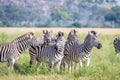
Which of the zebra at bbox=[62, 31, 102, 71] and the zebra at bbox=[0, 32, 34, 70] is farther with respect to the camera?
the zebra at bbox=[62, 31, 102, 71]

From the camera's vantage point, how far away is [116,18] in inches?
3238

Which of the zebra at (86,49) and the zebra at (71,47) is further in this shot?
the zebra at (71,47)

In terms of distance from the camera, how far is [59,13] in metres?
95.4

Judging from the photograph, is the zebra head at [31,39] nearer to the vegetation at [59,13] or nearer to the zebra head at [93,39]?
the zebra head at [93,39]

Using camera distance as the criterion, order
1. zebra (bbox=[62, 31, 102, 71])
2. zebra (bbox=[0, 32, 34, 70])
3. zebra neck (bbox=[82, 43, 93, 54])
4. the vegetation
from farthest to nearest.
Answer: the vegetation
zebra neck (bbox=[82, 43, 93, 54])
zebra (bbox=[62, 31, 102, 71])
zebra (bbox=[0, 32, 34, 70])

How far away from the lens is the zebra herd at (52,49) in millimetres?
12461

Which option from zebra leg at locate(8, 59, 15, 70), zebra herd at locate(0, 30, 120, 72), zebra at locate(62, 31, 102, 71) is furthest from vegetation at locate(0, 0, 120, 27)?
zebra leg at locate(8, 59, 15, 70)

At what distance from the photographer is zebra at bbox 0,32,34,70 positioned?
12375 mm

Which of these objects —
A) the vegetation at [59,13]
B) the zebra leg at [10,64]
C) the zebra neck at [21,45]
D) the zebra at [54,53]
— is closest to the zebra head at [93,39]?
the zebra at [54,53]

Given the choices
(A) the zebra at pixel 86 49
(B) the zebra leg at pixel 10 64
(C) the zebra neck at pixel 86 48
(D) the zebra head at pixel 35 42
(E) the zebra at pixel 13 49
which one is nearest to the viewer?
(B) the zebra leg at pixel 10 64

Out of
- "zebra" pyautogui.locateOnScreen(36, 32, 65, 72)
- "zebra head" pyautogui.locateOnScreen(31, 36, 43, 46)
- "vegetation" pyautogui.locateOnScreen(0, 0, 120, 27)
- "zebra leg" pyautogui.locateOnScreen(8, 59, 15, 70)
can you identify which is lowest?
"zebra leg" pyautogui.locateOnScreen(8, 59, 15, 70)

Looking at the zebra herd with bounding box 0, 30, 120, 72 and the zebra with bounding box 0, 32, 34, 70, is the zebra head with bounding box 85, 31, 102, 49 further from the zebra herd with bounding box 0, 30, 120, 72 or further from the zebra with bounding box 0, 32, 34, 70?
the zebra with bounding box 0, 32, 34, 70

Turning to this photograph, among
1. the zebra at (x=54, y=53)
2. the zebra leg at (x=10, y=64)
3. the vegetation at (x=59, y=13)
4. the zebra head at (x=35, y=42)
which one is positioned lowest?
the zebra leg at (x=10, y=64)

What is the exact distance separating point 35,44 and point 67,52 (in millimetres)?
961
